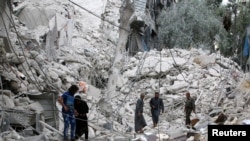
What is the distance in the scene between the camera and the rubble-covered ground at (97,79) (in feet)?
31.9

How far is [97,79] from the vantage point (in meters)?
17.4

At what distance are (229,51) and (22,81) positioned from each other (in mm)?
14725

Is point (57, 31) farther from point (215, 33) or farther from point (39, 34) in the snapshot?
point (215, 33)

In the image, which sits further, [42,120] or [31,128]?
[42,120]

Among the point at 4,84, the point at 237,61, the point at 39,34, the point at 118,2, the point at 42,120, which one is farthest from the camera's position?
the point at 118,2

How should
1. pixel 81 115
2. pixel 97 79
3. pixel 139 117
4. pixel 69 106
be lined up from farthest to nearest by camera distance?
pixel 97 79 → pixel 139 117 → pixel 81 115 → pixel 69 106

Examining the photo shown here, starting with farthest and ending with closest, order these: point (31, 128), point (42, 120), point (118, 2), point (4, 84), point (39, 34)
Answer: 1. point (118, 2)
2. point (39, 34)
3. point (4, 84)
4. point (42, 120)
5. point (31, 128)

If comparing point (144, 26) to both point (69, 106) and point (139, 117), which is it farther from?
point (69, 106)

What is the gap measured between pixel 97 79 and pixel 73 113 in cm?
864

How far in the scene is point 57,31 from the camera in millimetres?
18156

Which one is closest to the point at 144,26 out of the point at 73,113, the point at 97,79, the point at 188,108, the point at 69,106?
the point at 97,79

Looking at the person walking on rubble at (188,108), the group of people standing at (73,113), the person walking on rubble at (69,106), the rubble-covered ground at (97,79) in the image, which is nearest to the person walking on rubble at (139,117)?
the rubble-covered ground at (97,79)

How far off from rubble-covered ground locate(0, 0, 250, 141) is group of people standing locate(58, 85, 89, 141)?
1.43 ft

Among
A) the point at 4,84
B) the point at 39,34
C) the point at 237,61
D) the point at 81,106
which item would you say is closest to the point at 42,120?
the point at 81,106
